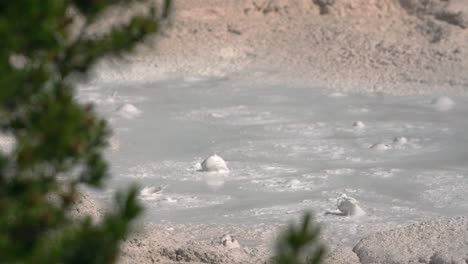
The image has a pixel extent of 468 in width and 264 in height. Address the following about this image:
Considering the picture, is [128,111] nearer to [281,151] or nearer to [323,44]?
[281,151]

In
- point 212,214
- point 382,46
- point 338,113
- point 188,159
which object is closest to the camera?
point 212,214

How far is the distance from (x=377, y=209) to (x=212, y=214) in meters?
1.04

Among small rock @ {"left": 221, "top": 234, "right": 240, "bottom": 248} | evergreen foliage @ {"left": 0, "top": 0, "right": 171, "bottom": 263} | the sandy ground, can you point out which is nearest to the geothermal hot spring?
the sandy ground

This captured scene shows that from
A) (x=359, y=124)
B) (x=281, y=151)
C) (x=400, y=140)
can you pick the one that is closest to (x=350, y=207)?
(x=281, y=151)

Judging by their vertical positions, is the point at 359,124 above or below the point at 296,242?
below

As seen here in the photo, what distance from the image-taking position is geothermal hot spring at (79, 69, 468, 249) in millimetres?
7133

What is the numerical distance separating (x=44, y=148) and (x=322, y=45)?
9.91 metres

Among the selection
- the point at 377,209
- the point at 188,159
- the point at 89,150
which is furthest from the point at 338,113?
the point at 89,150

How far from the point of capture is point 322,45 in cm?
1202

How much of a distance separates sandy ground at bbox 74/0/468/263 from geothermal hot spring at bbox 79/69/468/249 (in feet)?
1.08

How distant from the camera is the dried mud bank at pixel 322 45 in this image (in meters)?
11.3

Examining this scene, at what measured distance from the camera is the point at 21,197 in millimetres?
2279

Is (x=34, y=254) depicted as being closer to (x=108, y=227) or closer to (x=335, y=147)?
(x=108, y=227)

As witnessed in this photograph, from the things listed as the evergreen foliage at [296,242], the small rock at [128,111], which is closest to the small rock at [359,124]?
the small rock at [128,111]
